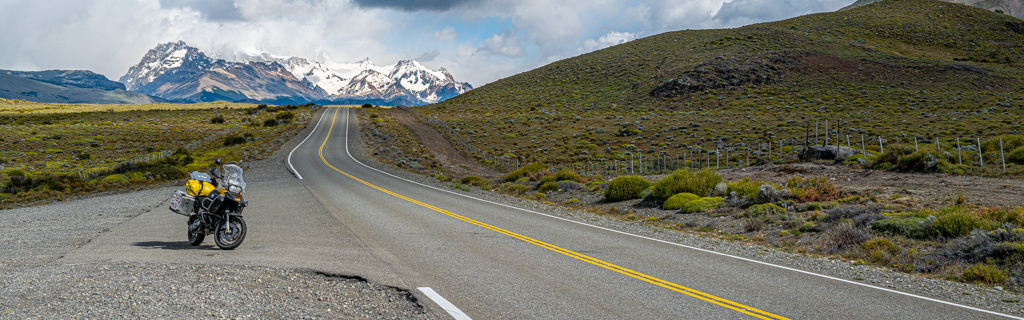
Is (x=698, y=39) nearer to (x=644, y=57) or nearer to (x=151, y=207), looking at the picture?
(x=644, y=57)

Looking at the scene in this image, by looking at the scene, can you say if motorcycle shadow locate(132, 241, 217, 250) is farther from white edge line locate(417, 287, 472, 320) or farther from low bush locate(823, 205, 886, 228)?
low bush locate(823, 205, 886, 228)

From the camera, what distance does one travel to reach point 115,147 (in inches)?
1757

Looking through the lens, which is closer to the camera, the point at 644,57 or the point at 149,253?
the point at 149,253

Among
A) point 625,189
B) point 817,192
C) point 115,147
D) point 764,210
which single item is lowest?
point 764,210

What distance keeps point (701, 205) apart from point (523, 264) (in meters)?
9.21

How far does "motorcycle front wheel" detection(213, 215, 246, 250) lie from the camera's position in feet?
27.9

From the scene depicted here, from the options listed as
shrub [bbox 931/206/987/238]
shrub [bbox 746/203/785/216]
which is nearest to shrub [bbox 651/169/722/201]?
shrub [bbox 746/203/785/216]

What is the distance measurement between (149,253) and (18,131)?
63555 mm

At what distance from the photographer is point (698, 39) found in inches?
3848

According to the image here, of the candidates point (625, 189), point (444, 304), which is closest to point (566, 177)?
point (625, 189)

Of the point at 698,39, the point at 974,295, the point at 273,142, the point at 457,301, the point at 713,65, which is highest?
the point at 698,39

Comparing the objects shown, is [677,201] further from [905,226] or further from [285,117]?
Result: [285,117]

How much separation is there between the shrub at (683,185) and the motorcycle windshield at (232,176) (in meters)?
12.9

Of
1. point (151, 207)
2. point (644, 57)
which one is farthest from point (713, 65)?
point (151, 207)
